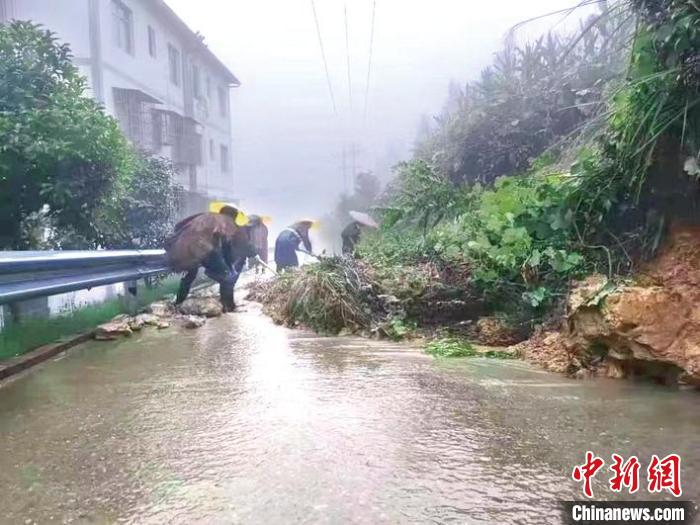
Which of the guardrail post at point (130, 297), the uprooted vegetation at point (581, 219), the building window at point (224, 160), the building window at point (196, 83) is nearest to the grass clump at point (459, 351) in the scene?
the uprooted vegetation at point (581, 219)

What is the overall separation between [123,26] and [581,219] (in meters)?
14.9

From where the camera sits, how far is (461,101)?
40.5 ft

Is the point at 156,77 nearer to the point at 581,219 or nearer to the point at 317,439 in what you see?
the point at 581,219

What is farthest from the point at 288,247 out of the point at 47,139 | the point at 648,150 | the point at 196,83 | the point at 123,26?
the point at 196,83

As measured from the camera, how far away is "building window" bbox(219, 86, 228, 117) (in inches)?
968

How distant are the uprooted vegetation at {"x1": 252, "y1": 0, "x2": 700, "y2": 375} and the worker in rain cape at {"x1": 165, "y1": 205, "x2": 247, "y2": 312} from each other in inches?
50.4

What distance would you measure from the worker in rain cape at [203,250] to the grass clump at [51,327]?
0.93m

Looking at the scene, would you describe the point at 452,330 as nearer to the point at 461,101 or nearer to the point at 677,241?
the point at 677,241

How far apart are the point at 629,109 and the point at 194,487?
3.78m

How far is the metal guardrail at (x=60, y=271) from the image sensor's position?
400 cm

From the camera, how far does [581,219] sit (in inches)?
181

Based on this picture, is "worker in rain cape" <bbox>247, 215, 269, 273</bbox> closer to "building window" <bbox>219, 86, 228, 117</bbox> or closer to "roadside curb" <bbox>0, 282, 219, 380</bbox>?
"roadside curb" <bbox>0, 282, 219, 380</bbox>

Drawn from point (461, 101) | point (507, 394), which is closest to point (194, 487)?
point (507, 394)

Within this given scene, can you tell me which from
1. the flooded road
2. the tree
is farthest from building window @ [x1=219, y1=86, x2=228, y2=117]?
the flooded road
